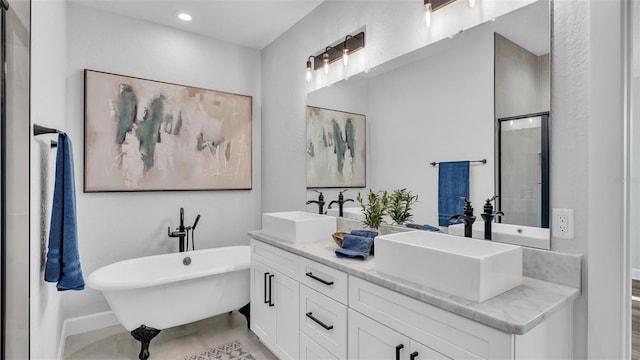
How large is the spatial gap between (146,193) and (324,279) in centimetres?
211

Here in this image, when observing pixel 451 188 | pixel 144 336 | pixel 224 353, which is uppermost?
pixel 451 188

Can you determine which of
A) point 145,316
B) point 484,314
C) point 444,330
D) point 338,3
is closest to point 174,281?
point 145,316

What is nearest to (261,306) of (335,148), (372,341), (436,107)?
(372,341)

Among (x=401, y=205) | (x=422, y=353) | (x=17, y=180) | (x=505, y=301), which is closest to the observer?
(x=17, y=180)

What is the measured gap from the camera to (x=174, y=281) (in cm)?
239

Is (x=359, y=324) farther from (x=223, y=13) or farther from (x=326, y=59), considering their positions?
(x=223, y=13)

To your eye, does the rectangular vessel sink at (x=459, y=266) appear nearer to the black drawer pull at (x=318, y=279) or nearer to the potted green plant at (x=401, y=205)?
the black drawer pull at (x=318, y=279)

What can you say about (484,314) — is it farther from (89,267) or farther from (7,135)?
(89,267)

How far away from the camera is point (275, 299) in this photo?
2.25 m

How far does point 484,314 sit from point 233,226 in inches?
114

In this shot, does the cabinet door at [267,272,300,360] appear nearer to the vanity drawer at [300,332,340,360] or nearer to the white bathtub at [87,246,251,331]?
the vanity drawer at [300,332,340,360]

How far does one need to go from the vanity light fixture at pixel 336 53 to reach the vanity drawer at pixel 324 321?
1.63 metres

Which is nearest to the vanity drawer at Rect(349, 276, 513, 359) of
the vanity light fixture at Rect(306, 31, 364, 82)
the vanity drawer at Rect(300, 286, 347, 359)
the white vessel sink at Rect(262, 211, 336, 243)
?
the vanity drawer at Rect(300, 286, 347, 359)

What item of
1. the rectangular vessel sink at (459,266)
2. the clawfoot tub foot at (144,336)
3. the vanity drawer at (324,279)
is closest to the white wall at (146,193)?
the clawfoot tub foot at (144,336)
